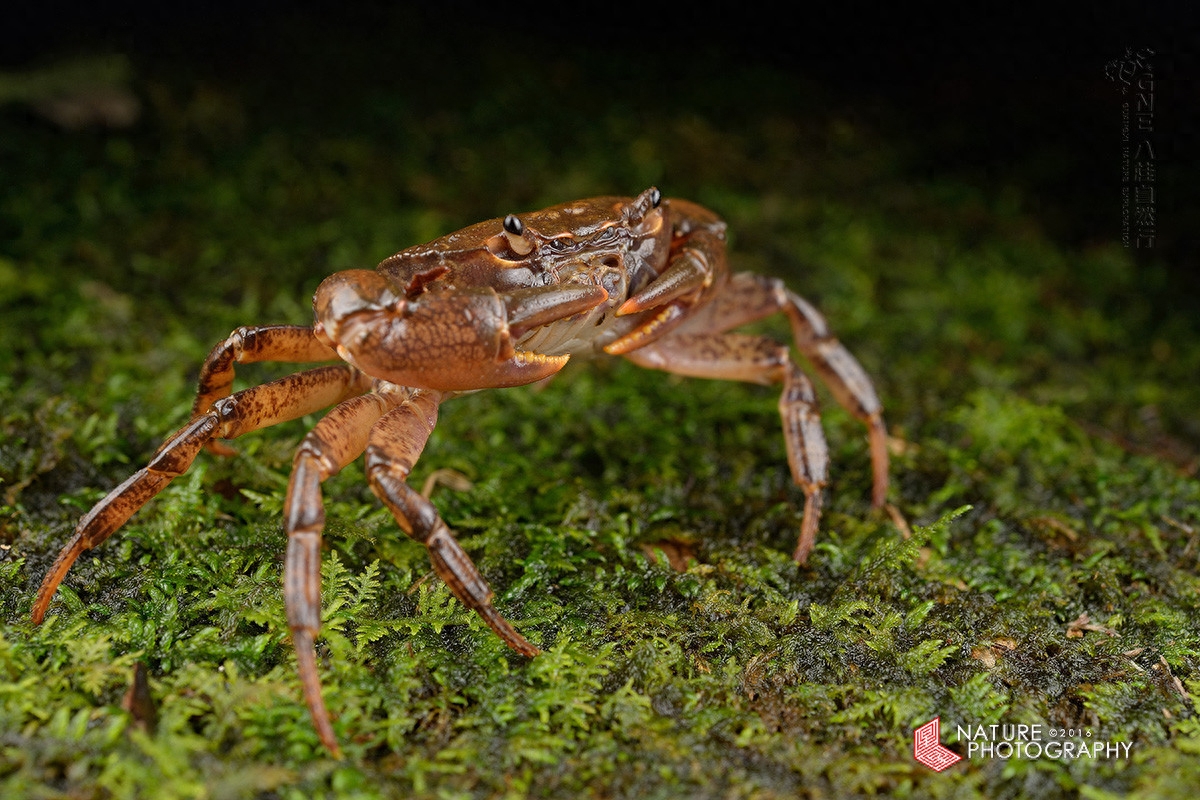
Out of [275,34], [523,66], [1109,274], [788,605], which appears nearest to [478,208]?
[523,66]

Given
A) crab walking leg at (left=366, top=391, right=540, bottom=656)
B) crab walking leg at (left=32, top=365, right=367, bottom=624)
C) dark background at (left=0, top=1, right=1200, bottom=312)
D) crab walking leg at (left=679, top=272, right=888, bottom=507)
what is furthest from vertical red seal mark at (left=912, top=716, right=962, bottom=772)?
dark background at (left=0, top=1, right=1200, bottom=312)

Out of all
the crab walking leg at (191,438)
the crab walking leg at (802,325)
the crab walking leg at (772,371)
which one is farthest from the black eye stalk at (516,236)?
the crab walking leg at (802,325)

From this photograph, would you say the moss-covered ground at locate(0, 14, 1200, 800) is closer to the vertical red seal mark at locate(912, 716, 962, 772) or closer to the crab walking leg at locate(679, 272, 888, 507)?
the vertical red seal mark at locate(912, 716, 962, 772)

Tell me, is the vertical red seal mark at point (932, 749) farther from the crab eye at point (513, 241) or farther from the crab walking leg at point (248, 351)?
the crab walking leg at point (248, 351)

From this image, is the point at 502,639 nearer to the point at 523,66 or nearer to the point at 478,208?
the point at 478,208

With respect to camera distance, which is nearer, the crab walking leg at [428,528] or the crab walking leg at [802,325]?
the crab walking leg at [428,528]

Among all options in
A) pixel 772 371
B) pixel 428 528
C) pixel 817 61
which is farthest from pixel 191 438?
pixel 817 61

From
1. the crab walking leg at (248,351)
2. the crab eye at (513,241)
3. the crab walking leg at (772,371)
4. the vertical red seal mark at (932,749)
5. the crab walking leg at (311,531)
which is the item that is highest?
the crab eye at (513,241)

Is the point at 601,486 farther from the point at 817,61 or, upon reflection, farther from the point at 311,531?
the point at 817,61
